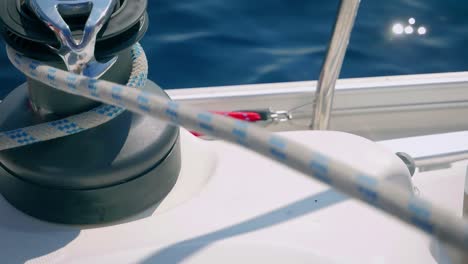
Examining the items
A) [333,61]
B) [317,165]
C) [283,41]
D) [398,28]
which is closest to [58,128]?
[317,165]

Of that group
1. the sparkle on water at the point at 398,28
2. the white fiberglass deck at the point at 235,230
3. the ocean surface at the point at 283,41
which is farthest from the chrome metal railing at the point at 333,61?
the sparkle on water at the point at 398,28

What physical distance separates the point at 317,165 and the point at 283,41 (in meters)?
1.80

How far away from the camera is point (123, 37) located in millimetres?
727

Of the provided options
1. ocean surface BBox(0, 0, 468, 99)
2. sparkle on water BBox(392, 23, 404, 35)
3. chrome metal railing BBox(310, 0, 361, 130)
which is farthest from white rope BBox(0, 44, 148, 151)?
sparkle on water BBox(392, 23, 404, 35)

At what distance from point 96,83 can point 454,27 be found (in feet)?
6.90

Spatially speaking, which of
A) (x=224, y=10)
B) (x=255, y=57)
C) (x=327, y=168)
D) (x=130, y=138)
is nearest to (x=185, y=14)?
(x=224, y=10)

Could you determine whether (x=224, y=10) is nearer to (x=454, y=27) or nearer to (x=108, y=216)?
(x=454, y=27)

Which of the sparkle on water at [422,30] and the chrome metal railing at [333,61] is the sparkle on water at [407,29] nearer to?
the sparkle on water at [422,30]

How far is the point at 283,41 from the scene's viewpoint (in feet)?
7.24

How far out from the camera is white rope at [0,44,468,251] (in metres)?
0.41

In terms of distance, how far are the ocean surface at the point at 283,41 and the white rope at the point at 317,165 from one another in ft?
4.67

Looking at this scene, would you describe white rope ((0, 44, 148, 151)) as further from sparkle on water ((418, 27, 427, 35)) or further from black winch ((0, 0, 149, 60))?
sparkle on water ((418, 27, 427, 35))

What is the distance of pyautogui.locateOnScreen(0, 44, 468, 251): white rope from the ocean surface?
1.42m

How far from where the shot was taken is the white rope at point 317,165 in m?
0.41
